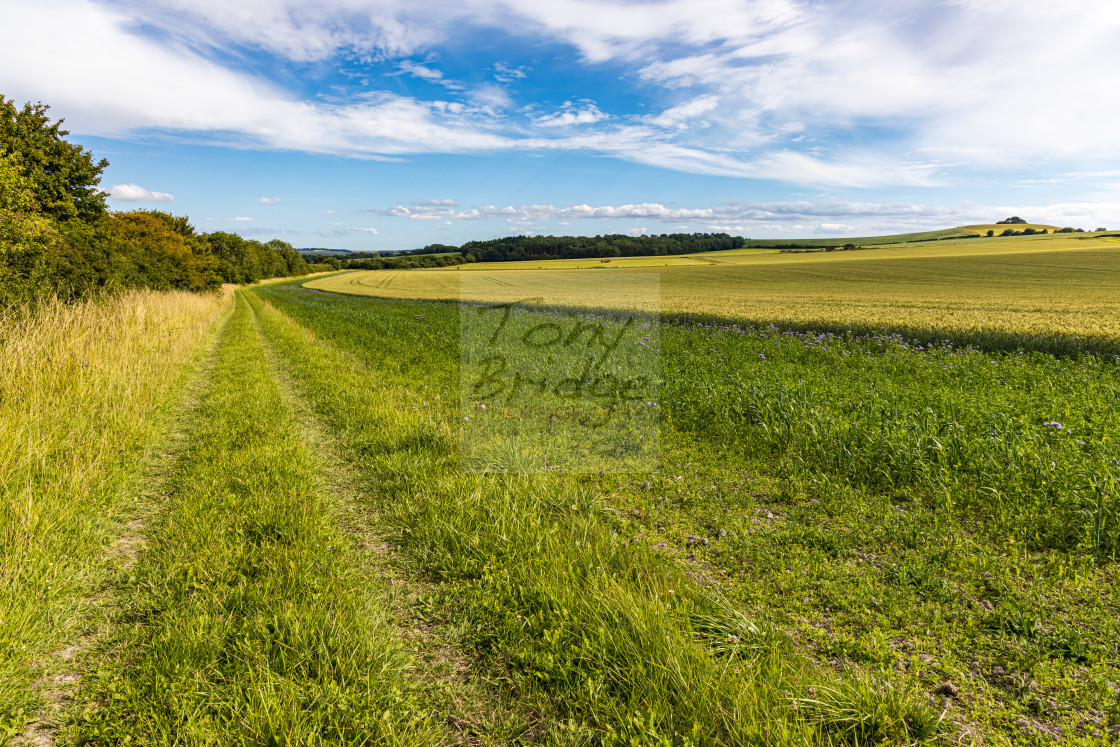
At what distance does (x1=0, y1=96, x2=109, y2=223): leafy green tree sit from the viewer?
25844 mm

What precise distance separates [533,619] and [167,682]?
196 cm

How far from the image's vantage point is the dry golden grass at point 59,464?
3.01 m

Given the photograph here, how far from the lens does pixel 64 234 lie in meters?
17.2

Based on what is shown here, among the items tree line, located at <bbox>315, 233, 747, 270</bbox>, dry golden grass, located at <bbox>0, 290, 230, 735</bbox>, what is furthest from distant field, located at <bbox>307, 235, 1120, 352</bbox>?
tree line, located at <bbox>315, 233, 747, 270</bbox>

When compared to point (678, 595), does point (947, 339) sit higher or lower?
higher

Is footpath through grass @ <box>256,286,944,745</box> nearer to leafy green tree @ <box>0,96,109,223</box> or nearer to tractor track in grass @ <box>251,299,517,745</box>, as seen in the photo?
tractor track in grass @ <box>251,299,517,745</box>

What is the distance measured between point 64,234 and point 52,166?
61.0 ft

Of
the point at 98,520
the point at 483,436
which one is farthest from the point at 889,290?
the point at 98,520

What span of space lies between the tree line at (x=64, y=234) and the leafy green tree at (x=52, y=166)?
0.15 ft

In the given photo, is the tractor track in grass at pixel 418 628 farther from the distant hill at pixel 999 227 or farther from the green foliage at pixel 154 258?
the distant hill at pixel 999 227

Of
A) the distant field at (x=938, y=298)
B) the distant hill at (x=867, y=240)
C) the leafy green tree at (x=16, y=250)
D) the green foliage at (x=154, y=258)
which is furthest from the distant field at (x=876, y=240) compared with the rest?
the leafy green tree at (x=16, y=250)

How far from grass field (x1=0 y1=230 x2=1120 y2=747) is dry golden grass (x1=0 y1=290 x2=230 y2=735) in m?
0.03

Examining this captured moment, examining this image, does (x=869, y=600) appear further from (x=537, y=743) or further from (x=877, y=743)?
(x=537, y=743)

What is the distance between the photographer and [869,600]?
10.9ft
